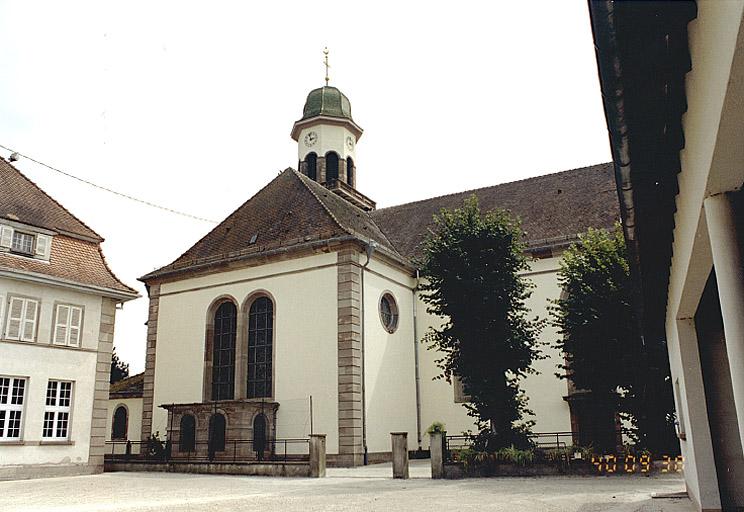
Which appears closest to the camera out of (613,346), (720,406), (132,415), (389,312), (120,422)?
(720,406)

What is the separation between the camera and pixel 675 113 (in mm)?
3994

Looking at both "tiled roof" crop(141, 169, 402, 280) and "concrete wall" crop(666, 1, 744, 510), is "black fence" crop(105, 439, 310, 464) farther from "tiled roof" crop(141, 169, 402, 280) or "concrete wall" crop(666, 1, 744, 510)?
"concrete wall" crop(666, 1, 744, 510)

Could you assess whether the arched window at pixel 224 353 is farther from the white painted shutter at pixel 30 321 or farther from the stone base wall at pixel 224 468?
the white painted shutter at pixel 30 321

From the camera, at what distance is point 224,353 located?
82.8 feet

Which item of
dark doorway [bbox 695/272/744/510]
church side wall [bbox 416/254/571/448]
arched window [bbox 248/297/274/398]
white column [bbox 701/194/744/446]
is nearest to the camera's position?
white column [bbox 701/194/744/446]

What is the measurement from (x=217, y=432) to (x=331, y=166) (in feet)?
55.2

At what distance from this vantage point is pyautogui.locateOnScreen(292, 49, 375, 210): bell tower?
35031 mm

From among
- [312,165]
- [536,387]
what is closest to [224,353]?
[536,387]

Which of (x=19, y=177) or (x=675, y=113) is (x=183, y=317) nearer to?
(x=19, y=177)

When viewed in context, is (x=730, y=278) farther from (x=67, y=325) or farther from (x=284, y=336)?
(x=284, y=336)

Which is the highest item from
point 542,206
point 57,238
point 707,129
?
point 542,206

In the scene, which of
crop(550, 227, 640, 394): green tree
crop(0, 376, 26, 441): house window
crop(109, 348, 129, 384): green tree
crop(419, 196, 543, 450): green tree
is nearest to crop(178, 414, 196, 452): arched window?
crop(0, 376, 26, 441): house window

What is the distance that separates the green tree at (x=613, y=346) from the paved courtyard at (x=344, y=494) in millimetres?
2162

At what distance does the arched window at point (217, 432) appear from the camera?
73.5 ft
